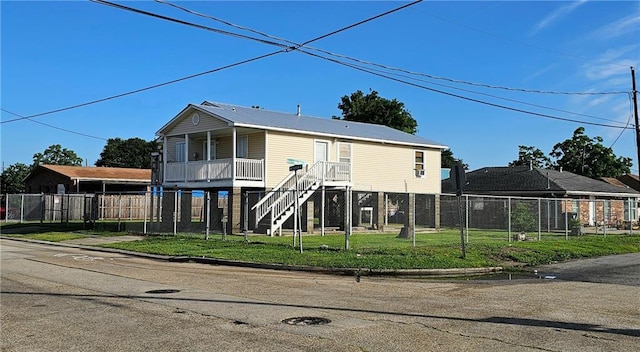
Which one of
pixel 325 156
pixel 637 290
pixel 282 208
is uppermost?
pixel 325 156

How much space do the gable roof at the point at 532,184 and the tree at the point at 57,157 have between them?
67612 mm

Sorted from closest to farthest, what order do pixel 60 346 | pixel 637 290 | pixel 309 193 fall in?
pixel 60 346, pixel 637 290, pixel 309 193

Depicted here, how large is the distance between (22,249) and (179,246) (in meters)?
6.00

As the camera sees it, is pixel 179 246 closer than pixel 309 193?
Yes

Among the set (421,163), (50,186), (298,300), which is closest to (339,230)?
(421,163)

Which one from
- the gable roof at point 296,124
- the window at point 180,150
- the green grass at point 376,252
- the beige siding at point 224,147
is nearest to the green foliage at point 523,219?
the green grass at point 376,252

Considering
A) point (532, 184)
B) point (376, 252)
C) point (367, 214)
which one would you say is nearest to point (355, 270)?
point (376, 252)

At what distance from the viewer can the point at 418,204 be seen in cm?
3850

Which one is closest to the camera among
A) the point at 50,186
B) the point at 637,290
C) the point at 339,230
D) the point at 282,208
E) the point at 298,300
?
the point at 298,300

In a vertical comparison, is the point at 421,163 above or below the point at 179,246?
above

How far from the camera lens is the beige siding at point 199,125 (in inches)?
1157

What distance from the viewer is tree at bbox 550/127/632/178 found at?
68000mm

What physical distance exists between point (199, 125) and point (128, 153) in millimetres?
75550

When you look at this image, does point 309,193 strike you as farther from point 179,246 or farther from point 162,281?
point 162,281
